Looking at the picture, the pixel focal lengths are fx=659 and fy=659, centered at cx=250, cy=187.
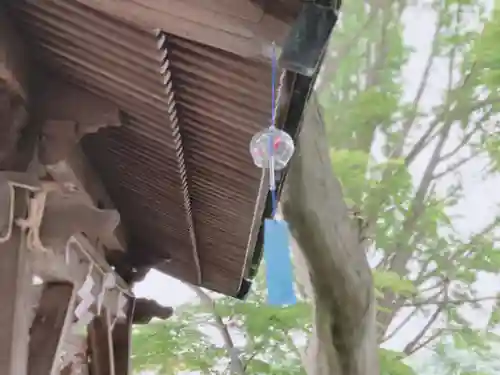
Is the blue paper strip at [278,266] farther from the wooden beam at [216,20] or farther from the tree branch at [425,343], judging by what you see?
the tree branch at [425,343]

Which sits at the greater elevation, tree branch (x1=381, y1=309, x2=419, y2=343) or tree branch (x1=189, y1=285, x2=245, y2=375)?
tree branch (x1=381, y1=309, x2=419, y2=343)

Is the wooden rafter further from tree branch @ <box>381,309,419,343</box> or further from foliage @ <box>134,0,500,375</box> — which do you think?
tree branch @ <box>381,309,419,343</box>

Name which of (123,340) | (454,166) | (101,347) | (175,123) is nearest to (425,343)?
(454,166)

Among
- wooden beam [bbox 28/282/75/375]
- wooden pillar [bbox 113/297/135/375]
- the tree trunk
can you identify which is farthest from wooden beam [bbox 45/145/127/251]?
the tree trunk

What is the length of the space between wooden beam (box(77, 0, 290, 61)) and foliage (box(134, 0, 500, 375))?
316 centimetres

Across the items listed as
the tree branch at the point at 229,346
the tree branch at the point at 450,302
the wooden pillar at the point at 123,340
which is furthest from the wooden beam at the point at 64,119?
the tree branch at the point at 450,302

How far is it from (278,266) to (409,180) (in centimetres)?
372

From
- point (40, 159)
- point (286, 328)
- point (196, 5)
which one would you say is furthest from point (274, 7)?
point (286, 328)

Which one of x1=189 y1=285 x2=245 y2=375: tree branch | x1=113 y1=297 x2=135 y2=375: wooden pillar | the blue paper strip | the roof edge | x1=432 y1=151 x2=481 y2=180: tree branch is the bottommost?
the blue paper strip

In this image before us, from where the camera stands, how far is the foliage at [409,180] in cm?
431

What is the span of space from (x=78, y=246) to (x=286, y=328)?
255 cm

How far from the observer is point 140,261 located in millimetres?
2719

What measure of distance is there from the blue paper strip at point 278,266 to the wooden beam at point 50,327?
27.9 inches

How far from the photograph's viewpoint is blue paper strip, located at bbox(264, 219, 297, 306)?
992 mm
